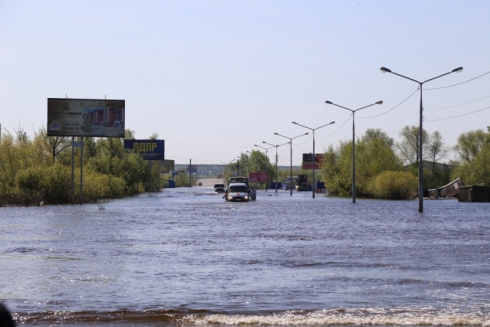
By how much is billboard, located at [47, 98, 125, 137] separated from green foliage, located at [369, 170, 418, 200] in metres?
36.6

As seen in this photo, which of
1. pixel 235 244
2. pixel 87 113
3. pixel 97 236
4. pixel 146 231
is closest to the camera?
pixel 235 244

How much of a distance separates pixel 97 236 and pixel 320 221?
13.7 meters

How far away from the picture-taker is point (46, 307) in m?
12.7

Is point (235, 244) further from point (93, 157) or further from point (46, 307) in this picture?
point (93, 157)

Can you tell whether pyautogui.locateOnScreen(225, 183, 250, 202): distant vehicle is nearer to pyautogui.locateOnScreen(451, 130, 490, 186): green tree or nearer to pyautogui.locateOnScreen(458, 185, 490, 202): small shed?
pyautogui.locateOnScreen(458, 185, 490, 202): small shed

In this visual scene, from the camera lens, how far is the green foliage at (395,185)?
86.8 meters

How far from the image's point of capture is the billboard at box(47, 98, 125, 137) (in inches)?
2354

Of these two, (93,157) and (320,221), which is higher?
(93,157)

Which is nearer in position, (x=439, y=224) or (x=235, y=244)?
(x=235, y=244)

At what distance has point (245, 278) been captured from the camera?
16.0 meters

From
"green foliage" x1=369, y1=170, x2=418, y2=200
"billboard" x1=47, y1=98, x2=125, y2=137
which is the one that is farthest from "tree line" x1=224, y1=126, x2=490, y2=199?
"billboard" x1=47, y1=98, x2=125, y2=137

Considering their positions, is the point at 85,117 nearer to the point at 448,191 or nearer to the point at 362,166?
the point at 362,166

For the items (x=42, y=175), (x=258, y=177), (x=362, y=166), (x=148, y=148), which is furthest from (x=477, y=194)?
(x=258, y=177)

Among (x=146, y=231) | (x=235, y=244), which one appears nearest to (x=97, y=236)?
(x=146, y=231)
